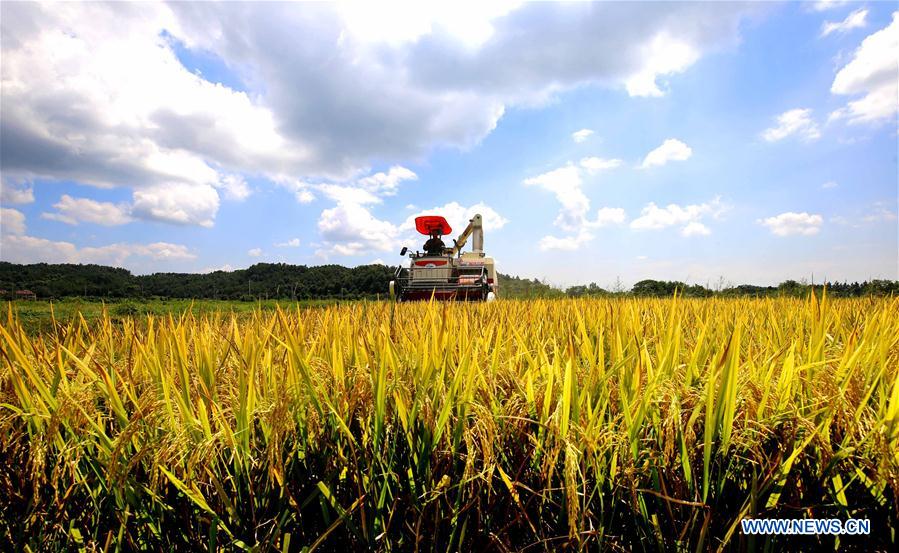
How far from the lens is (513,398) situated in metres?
1.16

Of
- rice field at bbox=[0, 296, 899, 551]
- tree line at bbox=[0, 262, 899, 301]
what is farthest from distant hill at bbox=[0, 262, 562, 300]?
rice field at bbox=[0, 296, 899, 551]

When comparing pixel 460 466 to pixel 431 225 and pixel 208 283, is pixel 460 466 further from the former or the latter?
pixel 208 283

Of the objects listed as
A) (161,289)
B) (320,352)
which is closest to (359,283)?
(161,289)

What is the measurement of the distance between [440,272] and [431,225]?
205cm

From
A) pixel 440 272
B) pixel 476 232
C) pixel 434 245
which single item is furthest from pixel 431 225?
pixel 476 232

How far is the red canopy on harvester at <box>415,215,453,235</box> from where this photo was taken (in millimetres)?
13961

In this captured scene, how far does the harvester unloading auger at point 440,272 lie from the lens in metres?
11.9

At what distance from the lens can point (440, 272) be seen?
1305cm

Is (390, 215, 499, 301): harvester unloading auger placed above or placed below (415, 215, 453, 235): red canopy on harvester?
below

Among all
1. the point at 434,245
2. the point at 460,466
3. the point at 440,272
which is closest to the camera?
the point at 460,466

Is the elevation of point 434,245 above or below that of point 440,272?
above

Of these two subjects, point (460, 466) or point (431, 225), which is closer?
point (460, 466)

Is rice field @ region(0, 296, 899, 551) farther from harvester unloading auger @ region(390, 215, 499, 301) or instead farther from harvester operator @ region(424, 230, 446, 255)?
harvester operator @ region(424, 230, 446, 255)

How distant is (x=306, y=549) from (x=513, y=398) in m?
0.64
